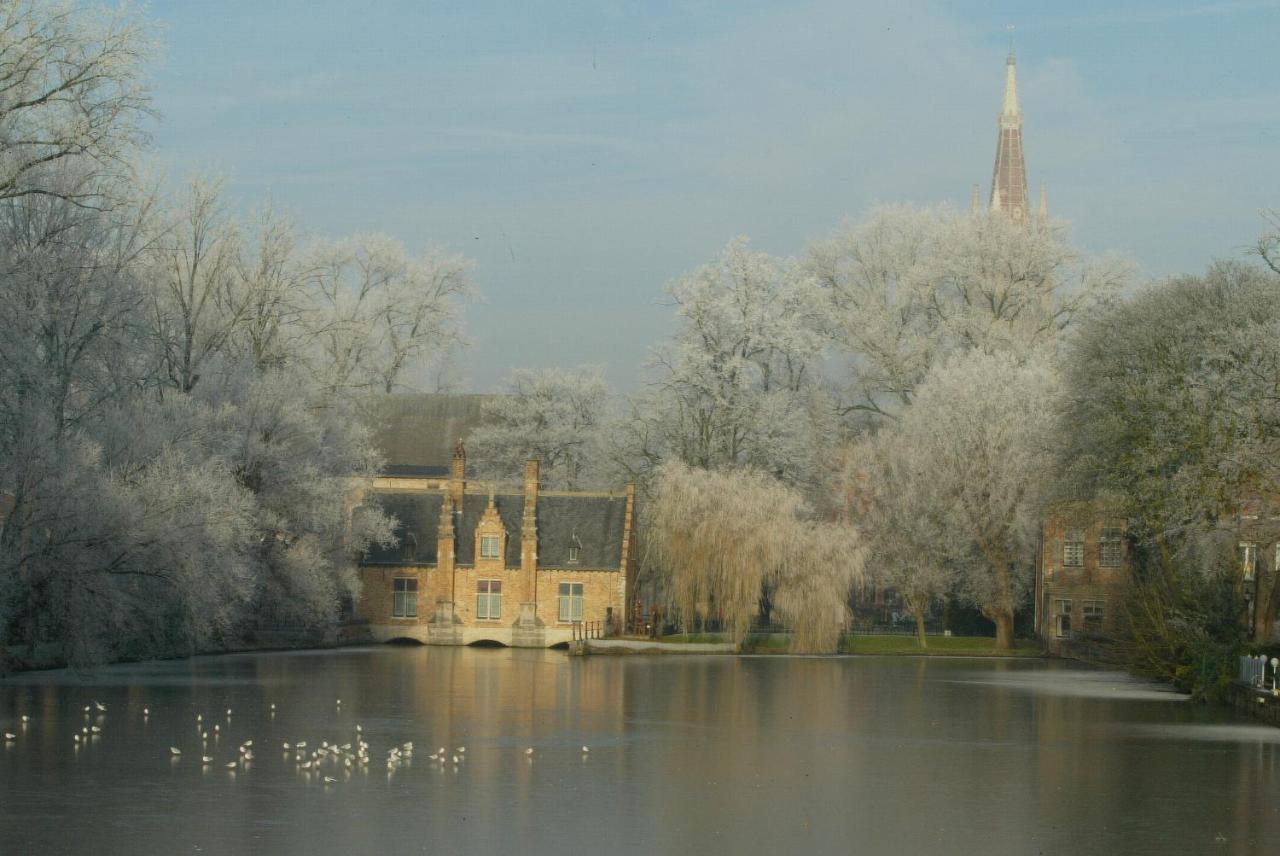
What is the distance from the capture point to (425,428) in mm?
73438

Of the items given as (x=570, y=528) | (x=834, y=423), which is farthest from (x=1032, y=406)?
(x=570, y=528)

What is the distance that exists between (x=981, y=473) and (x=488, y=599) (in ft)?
56.2

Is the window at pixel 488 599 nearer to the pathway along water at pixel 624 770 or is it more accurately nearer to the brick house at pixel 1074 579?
the brick house at pixel 1074 579

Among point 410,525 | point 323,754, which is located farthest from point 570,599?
point 323,754

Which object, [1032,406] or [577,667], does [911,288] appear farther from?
[577,667]

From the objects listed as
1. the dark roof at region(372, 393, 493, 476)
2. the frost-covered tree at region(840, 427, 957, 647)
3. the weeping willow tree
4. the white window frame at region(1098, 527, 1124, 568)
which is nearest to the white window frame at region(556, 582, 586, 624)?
the weeping willow tree

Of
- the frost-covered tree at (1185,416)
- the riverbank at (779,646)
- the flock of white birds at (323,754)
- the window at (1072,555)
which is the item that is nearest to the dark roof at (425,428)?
the riverbank at (779,646)

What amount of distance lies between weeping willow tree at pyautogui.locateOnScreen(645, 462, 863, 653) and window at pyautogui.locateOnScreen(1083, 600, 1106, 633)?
8167mm

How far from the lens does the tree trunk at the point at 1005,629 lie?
5394 cm

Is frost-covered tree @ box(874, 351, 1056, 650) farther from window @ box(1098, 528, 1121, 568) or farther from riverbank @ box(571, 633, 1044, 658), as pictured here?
window @ box(1098, 528, 1121, 568)

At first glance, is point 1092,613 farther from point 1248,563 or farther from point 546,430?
point 546,430

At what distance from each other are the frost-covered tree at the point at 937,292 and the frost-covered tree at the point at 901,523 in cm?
629

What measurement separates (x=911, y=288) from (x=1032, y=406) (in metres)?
10.4

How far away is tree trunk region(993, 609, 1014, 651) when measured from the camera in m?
53.9
